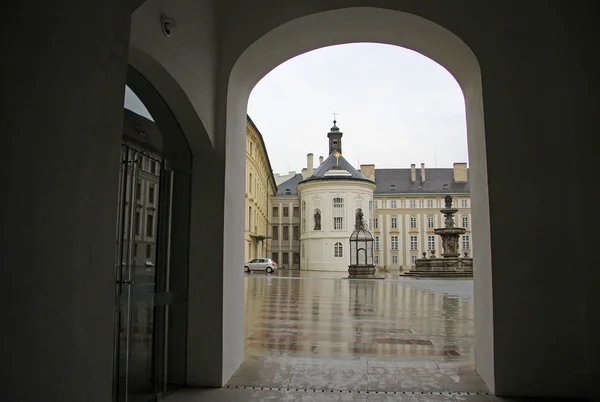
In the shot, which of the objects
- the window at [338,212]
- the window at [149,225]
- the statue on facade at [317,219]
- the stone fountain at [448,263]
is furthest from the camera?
the statue on facade at [317,219]

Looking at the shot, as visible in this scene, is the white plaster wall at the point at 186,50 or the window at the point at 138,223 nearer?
the white plaster wall at the point at 186,50

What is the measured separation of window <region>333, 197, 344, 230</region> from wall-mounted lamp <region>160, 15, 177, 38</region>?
47.3m

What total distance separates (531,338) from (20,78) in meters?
4.07

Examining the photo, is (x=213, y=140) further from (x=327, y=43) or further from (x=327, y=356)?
(x=327, y=356)

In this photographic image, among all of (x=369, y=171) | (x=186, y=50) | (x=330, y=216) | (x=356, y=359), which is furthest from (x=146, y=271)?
(x=369, y=171)

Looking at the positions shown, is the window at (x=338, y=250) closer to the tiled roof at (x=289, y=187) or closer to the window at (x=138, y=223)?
the tiled roof at (x=289, y=187)

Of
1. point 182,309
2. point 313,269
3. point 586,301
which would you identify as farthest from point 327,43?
point 313,269

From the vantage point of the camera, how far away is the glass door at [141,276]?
3547 mm

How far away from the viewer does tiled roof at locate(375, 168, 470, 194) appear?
2721 inches

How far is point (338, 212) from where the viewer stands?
167 feet

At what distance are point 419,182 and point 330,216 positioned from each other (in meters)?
24.5

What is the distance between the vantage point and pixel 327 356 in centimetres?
568

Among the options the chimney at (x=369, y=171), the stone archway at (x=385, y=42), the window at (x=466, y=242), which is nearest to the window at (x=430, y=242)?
the window at (x=466, y=242)

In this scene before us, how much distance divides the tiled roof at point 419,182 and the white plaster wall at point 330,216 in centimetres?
1931
